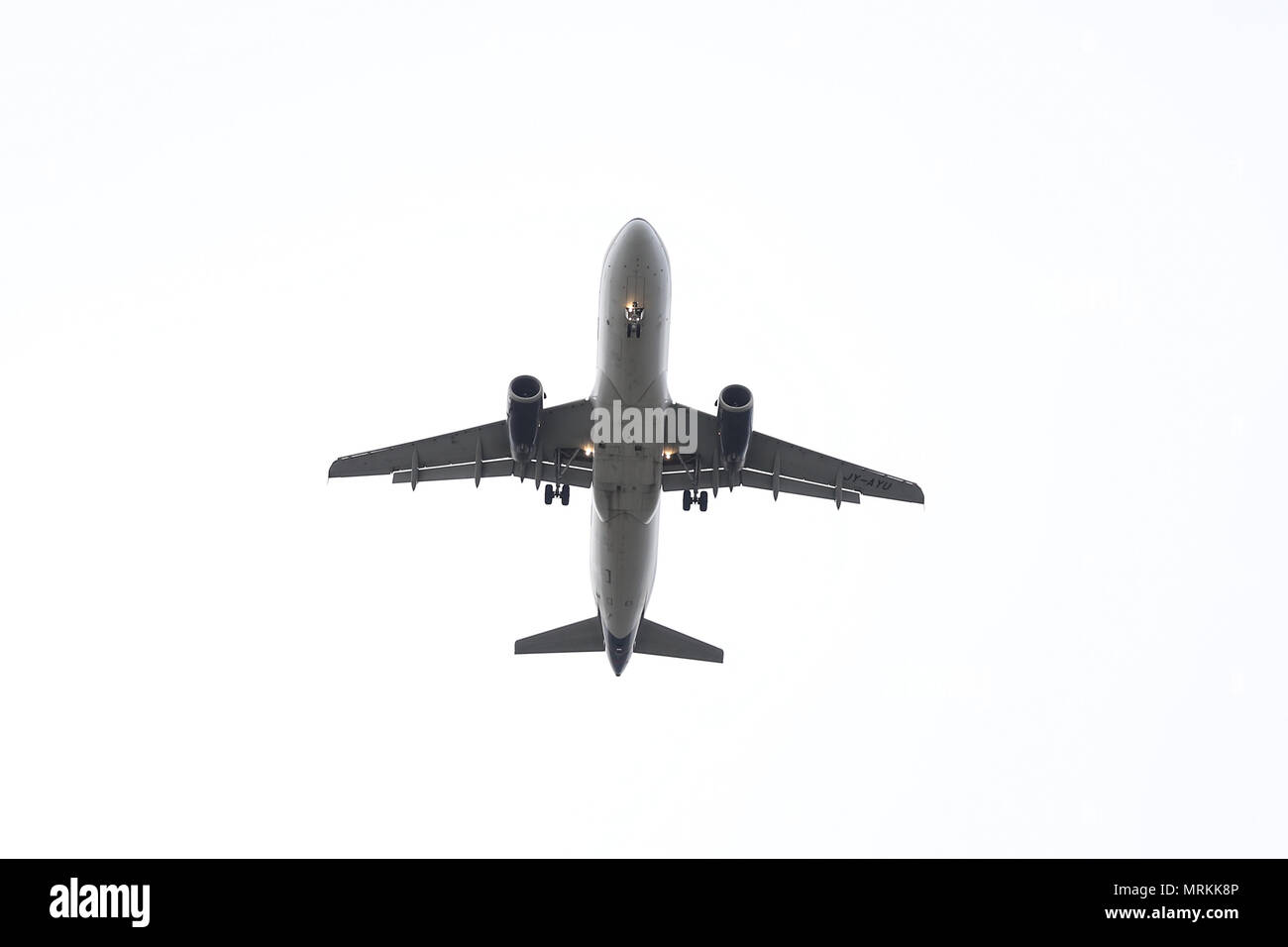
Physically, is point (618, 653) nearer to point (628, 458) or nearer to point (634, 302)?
point (628, 458)

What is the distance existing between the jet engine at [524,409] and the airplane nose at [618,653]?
26.1 feet

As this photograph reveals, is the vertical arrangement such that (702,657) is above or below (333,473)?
below

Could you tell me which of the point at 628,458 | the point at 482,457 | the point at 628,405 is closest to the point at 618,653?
the point at 482,457

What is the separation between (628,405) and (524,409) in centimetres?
261

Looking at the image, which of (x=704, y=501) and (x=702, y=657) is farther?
(x=702, y=657)

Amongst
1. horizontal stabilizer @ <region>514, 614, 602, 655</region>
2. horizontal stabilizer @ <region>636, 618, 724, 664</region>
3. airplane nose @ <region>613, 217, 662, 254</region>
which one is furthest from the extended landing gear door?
horizontal stabilizer @ <region>636, 618, 724, 664</region>

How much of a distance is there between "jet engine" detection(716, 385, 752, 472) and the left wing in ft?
12.1

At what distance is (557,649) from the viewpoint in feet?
117

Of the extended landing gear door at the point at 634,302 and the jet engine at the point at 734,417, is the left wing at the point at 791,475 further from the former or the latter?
the extended landing gear door at the point at 634,302
